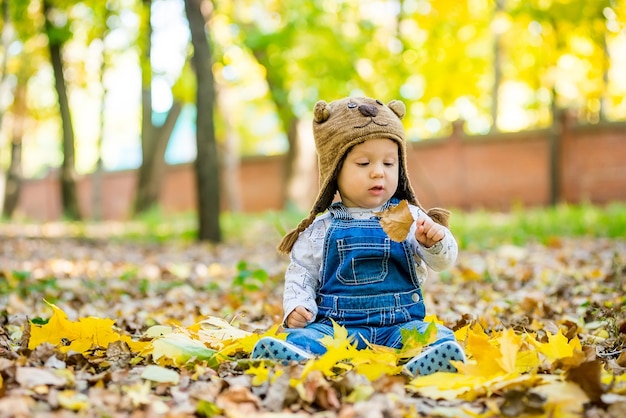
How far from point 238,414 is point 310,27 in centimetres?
1037

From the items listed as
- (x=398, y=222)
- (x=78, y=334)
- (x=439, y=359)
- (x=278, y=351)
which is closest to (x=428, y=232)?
(x=398, y=222)

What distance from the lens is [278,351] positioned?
239cm

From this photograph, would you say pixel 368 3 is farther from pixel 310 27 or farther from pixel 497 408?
pixel 497 408

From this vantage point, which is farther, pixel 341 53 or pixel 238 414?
pixel 341 53

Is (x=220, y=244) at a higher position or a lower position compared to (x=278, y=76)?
lower

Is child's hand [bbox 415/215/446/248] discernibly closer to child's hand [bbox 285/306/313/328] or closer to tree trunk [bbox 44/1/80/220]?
child's hand [bbox 285/306/313/328]

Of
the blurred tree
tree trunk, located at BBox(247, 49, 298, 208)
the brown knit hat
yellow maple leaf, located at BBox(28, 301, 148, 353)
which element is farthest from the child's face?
the blurred tree

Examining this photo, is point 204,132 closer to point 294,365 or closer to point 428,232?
point 428,232

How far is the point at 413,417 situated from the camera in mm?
1874

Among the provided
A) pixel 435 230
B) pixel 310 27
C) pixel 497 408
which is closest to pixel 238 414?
pixel 497 408

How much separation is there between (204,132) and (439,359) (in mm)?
7666

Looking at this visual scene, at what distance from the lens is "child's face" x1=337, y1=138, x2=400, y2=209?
2746 mm

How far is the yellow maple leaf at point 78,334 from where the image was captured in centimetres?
262

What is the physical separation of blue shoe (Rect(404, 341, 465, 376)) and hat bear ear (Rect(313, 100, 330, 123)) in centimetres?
108
